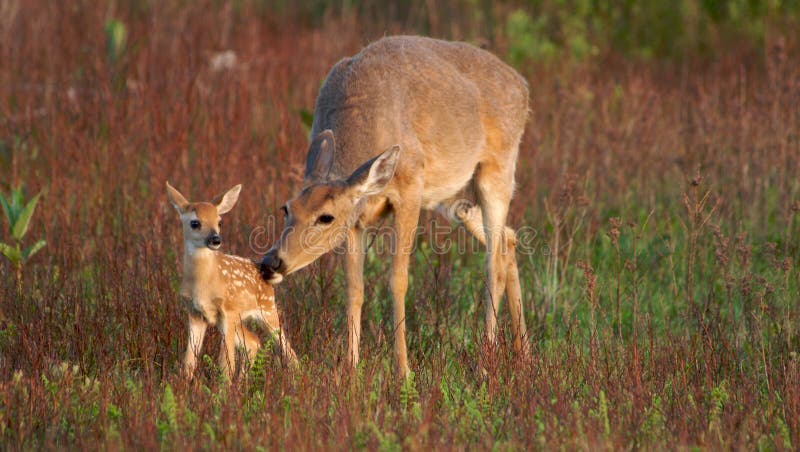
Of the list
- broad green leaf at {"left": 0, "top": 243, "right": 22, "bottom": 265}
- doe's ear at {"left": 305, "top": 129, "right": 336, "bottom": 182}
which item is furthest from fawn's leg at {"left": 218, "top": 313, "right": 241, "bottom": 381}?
broad green leaf at {"left": 0, "top": 243, "right": 22, "bottom": 265}

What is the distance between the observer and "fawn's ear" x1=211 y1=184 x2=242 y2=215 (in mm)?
5352

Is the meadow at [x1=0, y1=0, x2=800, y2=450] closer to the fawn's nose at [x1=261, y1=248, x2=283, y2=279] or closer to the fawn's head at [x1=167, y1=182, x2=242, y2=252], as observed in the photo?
the fawn's nose at [x1=261, y1=248, x2=283, y2=279]

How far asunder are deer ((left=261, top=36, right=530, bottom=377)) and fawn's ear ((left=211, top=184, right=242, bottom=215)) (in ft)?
0.86

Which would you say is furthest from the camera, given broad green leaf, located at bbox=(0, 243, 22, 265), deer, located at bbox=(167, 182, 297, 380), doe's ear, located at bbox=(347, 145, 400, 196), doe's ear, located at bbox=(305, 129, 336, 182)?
broad green leaf, located at bbox=(0, 243, 22, 265)

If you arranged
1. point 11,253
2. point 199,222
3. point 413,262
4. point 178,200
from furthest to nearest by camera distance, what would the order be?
point 413,262
point 11,253
point 178,200
point 199,222

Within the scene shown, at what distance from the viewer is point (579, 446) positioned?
420 centimetres

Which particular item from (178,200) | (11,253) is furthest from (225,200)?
(11,253)

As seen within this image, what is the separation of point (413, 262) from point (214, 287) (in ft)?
8.21

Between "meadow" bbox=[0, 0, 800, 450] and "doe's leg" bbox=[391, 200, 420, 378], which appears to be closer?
"meadow" bbox=[0, 0, 800, 450]

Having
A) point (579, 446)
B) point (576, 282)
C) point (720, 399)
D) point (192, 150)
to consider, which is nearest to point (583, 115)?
point (576, 282)

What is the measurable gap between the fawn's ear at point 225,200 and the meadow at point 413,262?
2.37 ft

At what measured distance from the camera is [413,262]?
24.8ft

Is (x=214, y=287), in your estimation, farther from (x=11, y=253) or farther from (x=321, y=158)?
(x=11, y=253)

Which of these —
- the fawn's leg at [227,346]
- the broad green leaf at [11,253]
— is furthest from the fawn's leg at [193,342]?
the broad green leaf at [11,253]
